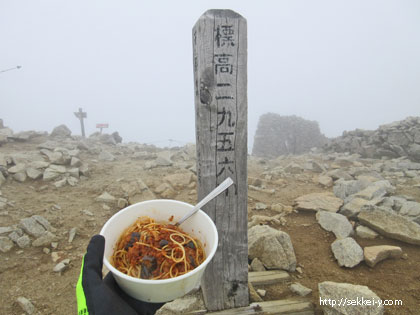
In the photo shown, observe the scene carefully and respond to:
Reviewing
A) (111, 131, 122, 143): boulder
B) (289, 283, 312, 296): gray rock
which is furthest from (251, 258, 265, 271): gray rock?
(111, 131, 122, 143): boulder

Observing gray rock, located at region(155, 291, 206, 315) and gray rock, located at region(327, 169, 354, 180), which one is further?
gray rock, located at region(327, 169, 354, 180)

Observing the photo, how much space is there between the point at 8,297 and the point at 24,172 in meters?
3.88

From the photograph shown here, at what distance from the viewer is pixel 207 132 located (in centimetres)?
228

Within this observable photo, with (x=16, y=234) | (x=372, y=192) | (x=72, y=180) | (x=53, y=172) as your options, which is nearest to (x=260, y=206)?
(x=372, y=192)

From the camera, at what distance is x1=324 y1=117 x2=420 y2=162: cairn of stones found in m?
10.9

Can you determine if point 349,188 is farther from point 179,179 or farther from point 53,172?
point 53,172

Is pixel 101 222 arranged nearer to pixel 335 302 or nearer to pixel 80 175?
pixel 80 175

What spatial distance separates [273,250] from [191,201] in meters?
2.78

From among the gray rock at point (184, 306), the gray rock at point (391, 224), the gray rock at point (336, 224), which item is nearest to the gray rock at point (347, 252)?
the gray rock at point (336, 224)

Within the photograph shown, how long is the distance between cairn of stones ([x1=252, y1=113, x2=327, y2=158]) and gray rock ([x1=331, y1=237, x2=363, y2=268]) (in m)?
15.1

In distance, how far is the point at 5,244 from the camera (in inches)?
146

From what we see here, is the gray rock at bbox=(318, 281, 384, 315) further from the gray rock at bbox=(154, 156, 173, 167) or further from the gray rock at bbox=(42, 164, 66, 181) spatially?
the gray rock at bbox=(42, 164, 66, 181)

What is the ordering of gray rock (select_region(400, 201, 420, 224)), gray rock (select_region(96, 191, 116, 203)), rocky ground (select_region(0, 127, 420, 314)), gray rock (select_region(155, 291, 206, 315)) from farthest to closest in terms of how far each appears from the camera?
1. gray rock (select_region(96, 191, 116, 203))
2. gray rock (select_region(400, 201, 420, 224))
3. rocky ground (select_region(0, 127, 420, 314))
4. gray rock (select_region(155, 291, 206, 315))

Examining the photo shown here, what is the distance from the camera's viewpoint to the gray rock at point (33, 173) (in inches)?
236
